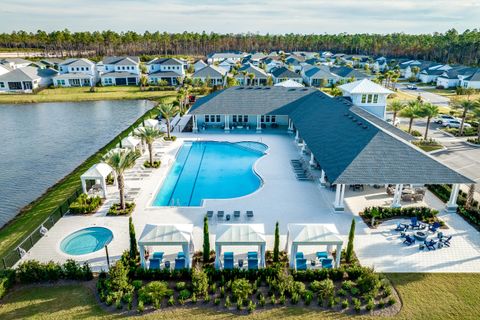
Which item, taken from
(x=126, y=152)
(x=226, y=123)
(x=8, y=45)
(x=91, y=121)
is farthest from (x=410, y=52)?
(x=8, y=45)

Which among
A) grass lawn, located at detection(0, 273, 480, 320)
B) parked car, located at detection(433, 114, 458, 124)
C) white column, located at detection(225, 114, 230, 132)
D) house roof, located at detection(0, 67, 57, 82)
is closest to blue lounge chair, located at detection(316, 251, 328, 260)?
grass lawn, located at detection(0, 273, 480, 320)

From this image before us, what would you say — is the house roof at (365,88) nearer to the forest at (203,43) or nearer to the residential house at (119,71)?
the residential house at (119,71)

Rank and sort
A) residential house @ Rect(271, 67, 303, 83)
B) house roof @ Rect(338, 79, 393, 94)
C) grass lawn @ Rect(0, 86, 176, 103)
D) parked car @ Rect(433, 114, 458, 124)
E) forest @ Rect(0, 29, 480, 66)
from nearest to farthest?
house roof @ Rect(338, 79, 393, 94)
parked car @ Rect(433, 114, 458, 124)
grass lawn @ Rect(0, 86, 176, 103)
residential house @ Rect(271, 67, 303, 83)
forest @ Rect(0, 29, 480, 66)

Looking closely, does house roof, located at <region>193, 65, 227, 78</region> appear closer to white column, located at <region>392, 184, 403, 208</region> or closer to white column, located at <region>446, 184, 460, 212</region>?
white column, located at <region>392, 184, 403, 208</region>

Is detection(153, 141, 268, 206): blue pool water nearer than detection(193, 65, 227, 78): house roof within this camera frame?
Yes

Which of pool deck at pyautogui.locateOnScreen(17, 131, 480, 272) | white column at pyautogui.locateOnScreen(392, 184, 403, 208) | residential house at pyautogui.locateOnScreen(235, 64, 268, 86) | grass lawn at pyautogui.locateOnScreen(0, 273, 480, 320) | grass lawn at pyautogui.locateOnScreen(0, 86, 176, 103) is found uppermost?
residential house at pyautogui.locateOnScreen(235, 64, 268, 86)

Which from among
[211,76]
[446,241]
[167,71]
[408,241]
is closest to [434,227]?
[446,241]

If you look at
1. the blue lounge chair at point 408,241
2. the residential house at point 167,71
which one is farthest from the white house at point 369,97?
the residential house at point 167,71
